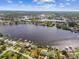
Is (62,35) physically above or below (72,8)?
below

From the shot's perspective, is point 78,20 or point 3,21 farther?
point 78,20

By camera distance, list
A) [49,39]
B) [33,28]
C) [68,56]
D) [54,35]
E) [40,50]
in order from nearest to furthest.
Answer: [68,56] → [40,50] → [49,39] → [54,35] → [33,28]

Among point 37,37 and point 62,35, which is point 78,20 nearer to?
point 62,35

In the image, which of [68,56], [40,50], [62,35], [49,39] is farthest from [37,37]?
[68,56]

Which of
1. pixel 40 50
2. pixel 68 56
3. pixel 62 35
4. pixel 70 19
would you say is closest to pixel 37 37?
pixel 62 35

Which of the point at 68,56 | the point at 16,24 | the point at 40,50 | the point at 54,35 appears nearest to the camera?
the point at 68,56

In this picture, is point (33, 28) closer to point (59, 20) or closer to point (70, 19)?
point (59, 20)
